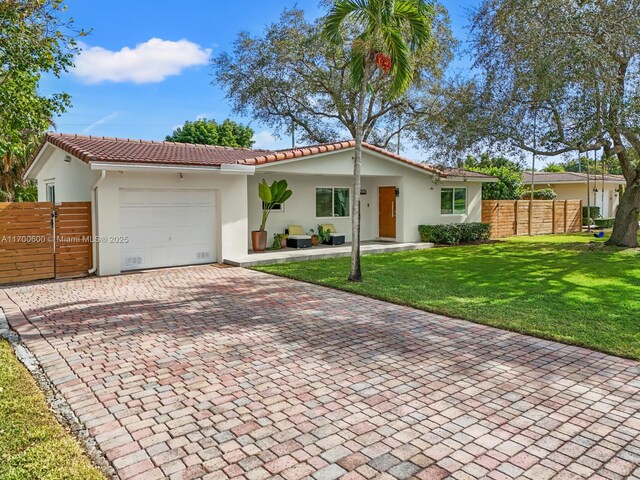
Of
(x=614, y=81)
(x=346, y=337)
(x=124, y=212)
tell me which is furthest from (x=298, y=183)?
(x=346, y=337)

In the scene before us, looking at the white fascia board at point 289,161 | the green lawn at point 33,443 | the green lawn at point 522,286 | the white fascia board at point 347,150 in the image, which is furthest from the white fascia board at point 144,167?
the green lawn at point 33,443

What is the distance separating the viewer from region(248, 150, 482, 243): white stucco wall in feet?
54.9

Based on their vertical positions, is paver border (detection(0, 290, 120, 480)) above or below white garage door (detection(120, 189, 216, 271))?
below

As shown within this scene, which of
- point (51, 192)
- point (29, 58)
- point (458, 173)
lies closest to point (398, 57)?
point (29, 58)

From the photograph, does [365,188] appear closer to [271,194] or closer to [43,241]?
[271,194]

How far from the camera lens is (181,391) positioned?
497cm

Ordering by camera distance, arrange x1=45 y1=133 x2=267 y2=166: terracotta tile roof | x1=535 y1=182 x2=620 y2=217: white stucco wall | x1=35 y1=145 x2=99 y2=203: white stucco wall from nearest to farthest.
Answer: x1=45 y1=133 x2=267 y2=166: terracotta tile roof → x1=35 y1=145 x2=99 y2=203: white stucco wall → x1=535 y1=182 x2=620 y2=217: white stucco wall

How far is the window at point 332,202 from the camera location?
18938 millimetres

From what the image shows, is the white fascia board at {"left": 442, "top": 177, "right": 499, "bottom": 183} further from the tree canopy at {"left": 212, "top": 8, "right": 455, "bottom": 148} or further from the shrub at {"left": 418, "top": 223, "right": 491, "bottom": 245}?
the tree canopy at {"left": 212, "top": 8, "right": 455, "bottom": 148}

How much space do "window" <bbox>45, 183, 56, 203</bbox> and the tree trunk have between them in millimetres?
21260

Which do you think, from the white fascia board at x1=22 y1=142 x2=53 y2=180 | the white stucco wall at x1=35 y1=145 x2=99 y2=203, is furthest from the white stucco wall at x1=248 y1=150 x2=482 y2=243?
the white fascia board at x1=22 y1=142 x2=53 y2=180

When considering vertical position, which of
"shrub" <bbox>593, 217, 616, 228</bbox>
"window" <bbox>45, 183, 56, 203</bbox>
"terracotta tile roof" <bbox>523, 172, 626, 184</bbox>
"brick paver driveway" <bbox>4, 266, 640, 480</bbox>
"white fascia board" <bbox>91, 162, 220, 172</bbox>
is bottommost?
"brick paver driveway" <bbox>4, 266, 640, 480</bbox>

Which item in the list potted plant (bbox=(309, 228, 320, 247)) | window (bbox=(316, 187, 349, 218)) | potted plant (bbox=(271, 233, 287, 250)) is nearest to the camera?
potted plant (bbox=(271, 233, 287, 250))

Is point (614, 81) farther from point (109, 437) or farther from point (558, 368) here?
point (109, 437)
